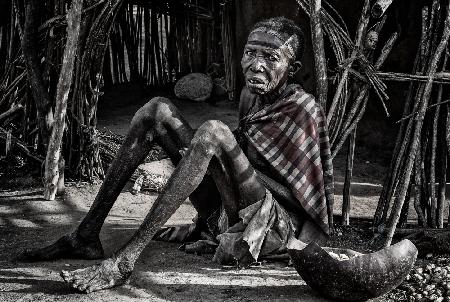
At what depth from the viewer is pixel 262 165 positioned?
3410 millimetres

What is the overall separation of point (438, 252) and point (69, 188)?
2737 mm

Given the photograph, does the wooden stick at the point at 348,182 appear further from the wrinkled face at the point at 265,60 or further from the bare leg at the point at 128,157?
the bare leg at the point at 128,157

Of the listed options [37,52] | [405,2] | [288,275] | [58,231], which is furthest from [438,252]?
[37,52]

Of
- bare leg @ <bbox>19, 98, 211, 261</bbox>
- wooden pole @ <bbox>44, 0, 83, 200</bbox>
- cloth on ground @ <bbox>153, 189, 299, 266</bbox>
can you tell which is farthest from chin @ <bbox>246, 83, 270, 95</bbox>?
wooden pole @ <bbox>44, 0, 83, 200</bbox>

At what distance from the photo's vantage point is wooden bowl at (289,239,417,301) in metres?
2.84

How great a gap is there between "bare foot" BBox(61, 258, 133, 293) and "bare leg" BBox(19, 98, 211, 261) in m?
0.41

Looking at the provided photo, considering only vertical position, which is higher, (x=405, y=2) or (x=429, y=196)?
(x=405, y=2)

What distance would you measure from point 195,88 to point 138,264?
4.13 metres

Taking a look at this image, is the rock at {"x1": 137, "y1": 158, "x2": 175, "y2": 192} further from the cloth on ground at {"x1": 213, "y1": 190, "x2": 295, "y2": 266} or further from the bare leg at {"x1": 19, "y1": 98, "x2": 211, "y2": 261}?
the cloth on ground at {"x1": 213, "y1": 190, "x2": 295, "y2": 266}

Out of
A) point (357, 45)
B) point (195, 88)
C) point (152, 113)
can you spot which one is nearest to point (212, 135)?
point (152, 113)

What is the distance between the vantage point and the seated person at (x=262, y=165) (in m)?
3.21

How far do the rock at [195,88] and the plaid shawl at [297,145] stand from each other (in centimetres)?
395

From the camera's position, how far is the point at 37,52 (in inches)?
191

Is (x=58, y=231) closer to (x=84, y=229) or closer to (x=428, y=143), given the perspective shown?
(x=84, y=229)
